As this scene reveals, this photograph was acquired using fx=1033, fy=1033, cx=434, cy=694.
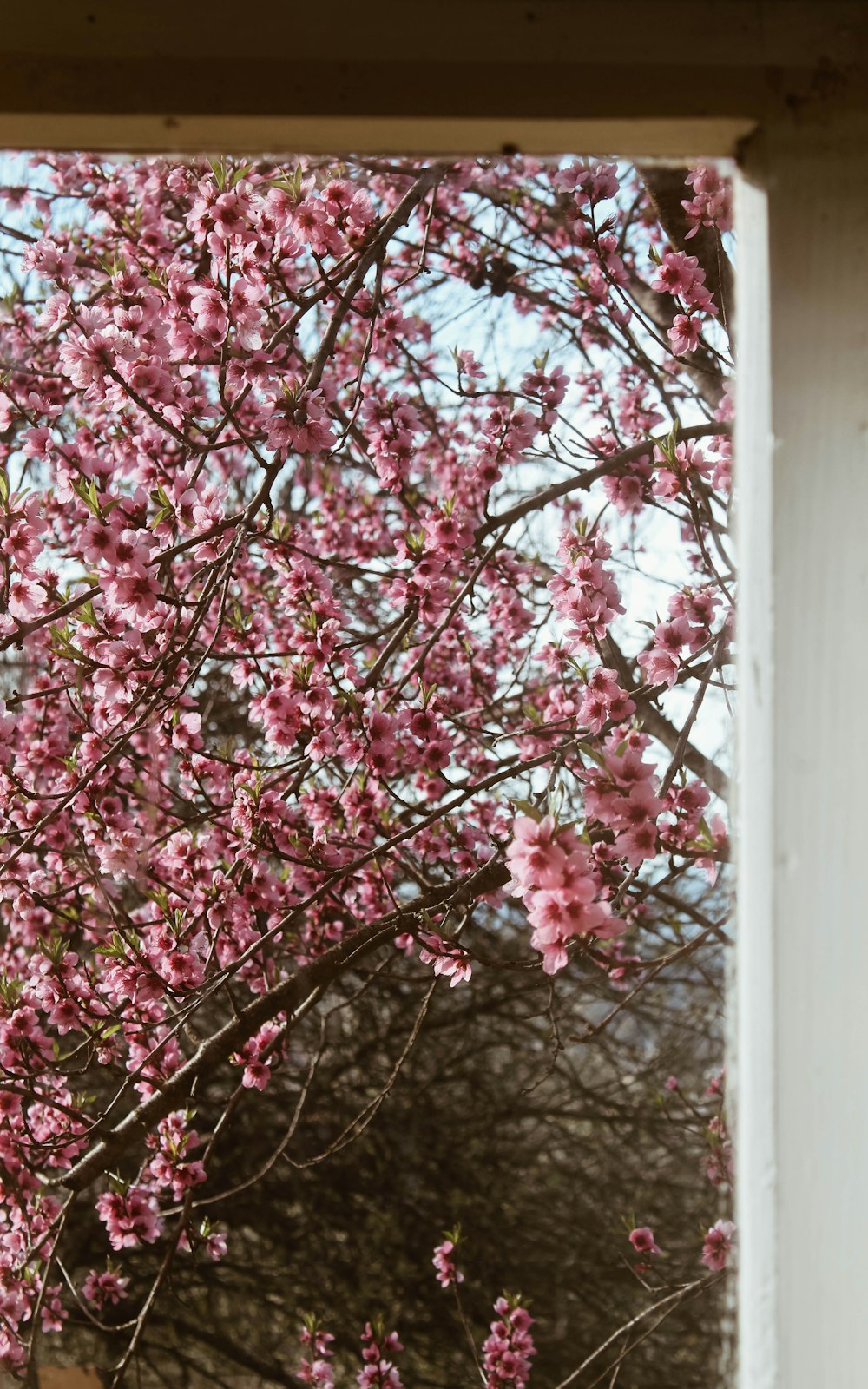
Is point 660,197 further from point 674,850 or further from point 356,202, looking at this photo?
point 674,850

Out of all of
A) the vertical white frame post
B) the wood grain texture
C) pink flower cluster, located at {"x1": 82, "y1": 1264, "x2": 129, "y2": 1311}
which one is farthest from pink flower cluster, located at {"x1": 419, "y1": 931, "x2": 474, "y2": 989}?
pink flower cluster, located at {"x1": 82, "y1": 1264, "x2": 129, "y2": 1311}

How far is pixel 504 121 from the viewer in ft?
1.26

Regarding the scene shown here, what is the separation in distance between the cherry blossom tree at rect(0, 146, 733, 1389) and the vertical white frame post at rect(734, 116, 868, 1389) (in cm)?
32

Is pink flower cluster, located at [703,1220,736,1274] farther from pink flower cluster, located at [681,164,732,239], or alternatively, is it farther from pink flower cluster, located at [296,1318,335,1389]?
pink flower cluster, located at [681,164,732,239]

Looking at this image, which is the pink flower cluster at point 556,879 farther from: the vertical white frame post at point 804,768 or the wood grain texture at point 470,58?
the wood grain texture at point 470,58

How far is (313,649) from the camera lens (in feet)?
4.47

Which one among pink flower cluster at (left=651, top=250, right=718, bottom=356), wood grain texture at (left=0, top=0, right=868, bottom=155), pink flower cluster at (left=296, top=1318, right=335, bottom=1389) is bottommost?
pink flower cluster at (left=296, top=1318, right=335, bottom=1389)

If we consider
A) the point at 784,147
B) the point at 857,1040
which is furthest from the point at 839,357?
the point at 857,1040

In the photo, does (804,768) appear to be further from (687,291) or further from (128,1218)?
(128,1218)

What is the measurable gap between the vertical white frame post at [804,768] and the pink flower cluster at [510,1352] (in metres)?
1.57

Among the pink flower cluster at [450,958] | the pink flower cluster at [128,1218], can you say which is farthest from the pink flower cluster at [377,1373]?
the pink flower cluster at [450,958]

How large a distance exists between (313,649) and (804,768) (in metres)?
1.04

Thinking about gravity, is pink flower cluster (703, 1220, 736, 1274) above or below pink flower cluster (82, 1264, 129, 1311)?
above

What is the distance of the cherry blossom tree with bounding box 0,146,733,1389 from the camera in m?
1.16
